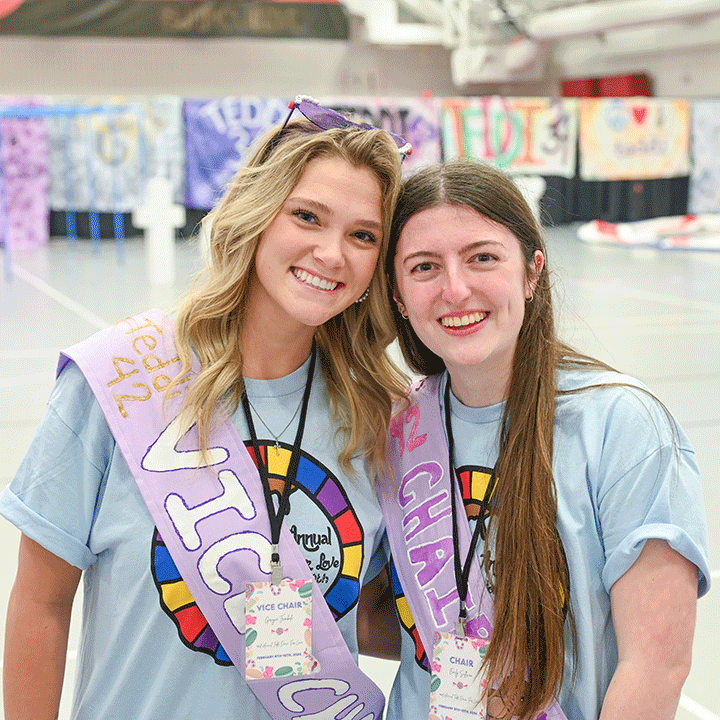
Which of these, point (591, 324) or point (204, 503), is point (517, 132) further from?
point (204, 503)

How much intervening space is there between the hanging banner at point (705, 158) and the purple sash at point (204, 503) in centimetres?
1352

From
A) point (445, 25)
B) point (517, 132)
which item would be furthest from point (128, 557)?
point (445, 25)

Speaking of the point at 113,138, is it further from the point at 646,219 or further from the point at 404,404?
the point at 404,404

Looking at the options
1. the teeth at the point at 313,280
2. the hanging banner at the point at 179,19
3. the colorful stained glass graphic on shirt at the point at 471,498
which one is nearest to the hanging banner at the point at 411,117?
the hanging banner at the point at 179,19

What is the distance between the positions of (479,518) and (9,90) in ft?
47.9

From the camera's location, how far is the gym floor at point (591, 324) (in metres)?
2.57

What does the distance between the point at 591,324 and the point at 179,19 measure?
10.7m

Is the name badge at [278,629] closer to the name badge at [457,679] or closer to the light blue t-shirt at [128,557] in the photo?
the light blue t-shirt at [128,557]

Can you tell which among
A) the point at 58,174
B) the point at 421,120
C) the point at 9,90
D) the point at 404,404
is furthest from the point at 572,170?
the point at 404,404

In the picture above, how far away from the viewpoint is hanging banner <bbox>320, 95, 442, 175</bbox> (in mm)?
11945

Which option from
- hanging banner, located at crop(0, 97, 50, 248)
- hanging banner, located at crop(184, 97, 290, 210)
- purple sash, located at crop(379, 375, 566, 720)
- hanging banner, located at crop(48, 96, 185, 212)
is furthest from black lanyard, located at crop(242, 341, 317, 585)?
hanging banner, located at crop(184, 97, 290, 210)

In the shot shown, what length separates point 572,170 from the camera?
13320 millimetres

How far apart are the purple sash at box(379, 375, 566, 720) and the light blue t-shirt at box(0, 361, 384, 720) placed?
0.24ft

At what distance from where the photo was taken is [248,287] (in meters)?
1.63
